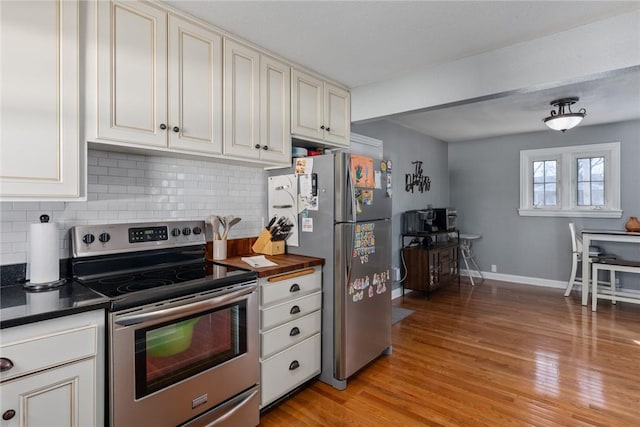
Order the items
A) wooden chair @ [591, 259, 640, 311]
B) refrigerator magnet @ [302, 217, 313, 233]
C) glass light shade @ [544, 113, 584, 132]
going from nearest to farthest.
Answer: refrigerator magnet @ [302, 217, 313, 233] → glass light shade @ [544, 113, 584, 132] → wooden chair @ [591, 259, 640, 311]

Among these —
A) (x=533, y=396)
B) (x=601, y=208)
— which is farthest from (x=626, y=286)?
(x=533, y=396)

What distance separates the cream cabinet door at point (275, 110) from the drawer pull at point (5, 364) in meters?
1.61

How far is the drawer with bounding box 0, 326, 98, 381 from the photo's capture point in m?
1.13

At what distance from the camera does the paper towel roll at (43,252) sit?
59.8 inches

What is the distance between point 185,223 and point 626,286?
562cm

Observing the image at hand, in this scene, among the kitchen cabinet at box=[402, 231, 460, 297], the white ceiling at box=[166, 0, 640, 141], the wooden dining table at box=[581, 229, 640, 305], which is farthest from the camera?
the kitchen cabinet at box=[402, 231, 460, 297]

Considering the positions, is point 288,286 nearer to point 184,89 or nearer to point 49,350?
point 49,350

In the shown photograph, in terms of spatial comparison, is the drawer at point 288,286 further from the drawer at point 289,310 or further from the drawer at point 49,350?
the drawer at point 49,350

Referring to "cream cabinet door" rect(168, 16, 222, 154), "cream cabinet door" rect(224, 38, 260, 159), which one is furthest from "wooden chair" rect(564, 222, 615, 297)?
"cream cabinet door" rect(168, 16, 222, 154)

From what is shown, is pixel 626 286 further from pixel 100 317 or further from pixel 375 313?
pixel 100 317

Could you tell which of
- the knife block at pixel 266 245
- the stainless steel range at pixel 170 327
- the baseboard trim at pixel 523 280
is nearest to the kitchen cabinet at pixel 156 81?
the stainless steel range at pixel 170 327

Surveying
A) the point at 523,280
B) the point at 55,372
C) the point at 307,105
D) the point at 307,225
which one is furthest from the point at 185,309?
the point at 523,280

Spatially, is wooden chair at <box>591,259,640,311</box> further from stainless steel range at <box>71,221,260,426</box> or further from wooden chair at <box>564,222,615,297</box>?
stainless steel range at <box>71,221,260,426</box>

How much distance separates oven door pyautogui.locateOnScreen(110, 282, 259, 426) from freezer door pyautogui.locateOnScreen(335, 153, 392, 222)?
844 mm
